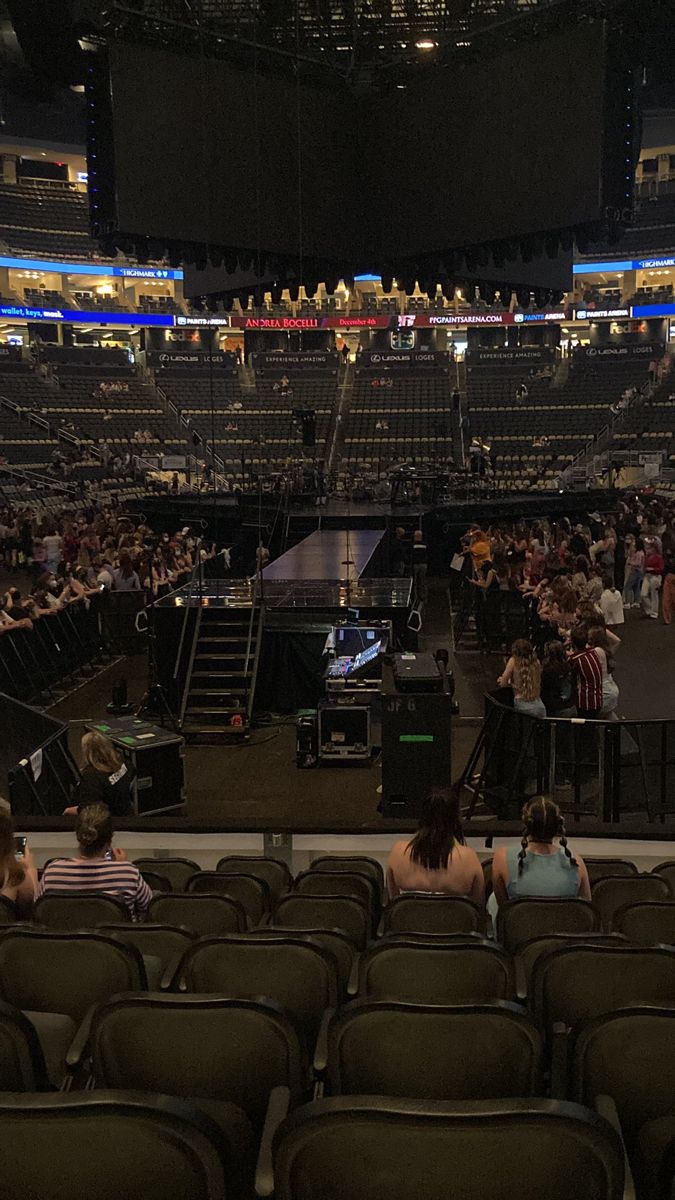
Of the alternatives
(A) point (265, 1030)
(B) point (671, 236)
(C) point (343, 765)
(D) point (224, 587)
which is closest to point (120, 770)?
(C) point (343, 765)

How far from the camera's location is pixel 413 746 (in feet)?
24.1

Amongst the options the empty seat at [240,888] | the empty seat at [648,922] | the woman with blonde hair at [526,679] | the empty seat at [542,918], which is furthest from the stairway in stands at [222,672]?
the empty seat at [648,922]

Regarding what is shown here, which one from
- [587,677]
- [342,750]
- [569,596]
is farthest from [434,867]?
[569,596]

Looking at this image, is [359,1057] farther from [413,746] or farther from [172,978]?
[413,746]

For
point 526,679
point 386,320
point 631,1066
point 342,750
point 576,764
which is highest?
point 386,320

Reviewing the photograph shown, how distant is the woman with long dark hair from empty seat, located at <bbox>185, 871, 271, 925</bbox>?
1.80 feet

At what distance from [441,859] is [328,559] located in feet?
38.8

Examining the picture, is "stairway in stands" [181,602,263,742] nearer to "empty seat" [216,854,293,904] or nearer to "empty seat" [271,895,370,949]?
"empty seat" [216,854,293,904]

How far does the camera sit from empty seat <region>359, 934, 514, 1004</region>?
8.44 feet

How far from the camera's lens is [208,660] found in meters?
10.7

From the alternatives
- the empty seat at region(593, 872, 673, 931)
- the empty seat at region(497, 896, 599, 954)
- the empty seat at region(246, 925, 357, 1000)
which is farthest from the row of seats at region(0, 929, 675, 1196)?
the empty seat at region(593, 872, 673, 931)

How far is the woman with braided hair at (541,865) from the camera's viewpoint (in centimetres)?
362

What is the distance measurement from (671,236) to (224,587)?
148 ft

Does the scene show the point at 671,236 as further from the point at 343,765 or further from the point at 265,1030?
the point at 265,1030
